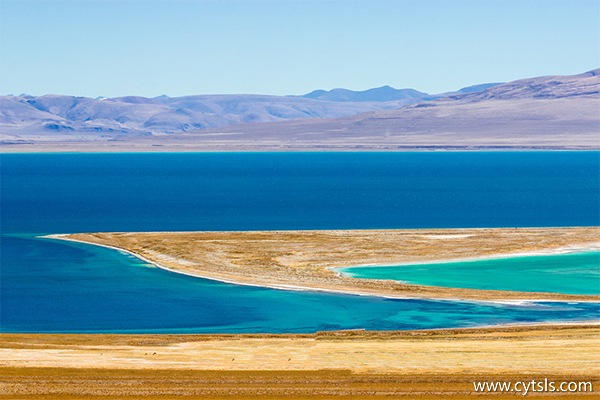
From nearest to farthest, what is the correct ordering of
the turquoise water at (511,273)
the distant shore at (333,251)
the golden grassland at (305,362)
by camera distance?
1. the golden grassland at (305,362)
2. the distant shore at (333,251)
3. the turquoise water at (511,273)

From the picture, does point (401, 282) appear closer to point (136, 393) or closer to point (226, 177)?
point (136, 393)

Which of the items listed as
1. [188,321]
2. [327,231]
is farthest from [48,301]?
[327,231]

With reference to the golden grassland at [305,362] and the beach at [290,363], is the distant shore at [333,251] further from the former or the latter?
the beach at [290,363]

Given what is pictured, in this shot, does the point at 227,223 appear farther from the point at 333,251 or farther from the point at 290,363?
the point at 290,363

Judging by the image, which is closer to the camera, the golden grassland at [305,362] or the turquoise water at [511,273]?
the golden grassland at [305,362]

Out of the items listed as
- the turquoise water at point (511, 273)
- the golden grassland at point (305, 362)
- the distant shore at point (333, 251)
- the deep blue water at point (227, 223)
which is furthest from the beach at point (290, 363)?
the turquoise water at point (511, 273)

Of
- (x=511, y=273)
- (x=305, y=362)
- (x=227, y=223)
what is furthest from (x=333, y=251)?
(x=305, y=362)

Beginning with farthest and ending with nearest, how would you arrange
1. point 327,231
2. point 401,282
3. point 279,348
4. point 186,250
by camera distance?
point 327,231, point 186,250, point 401,282, point 279,348
